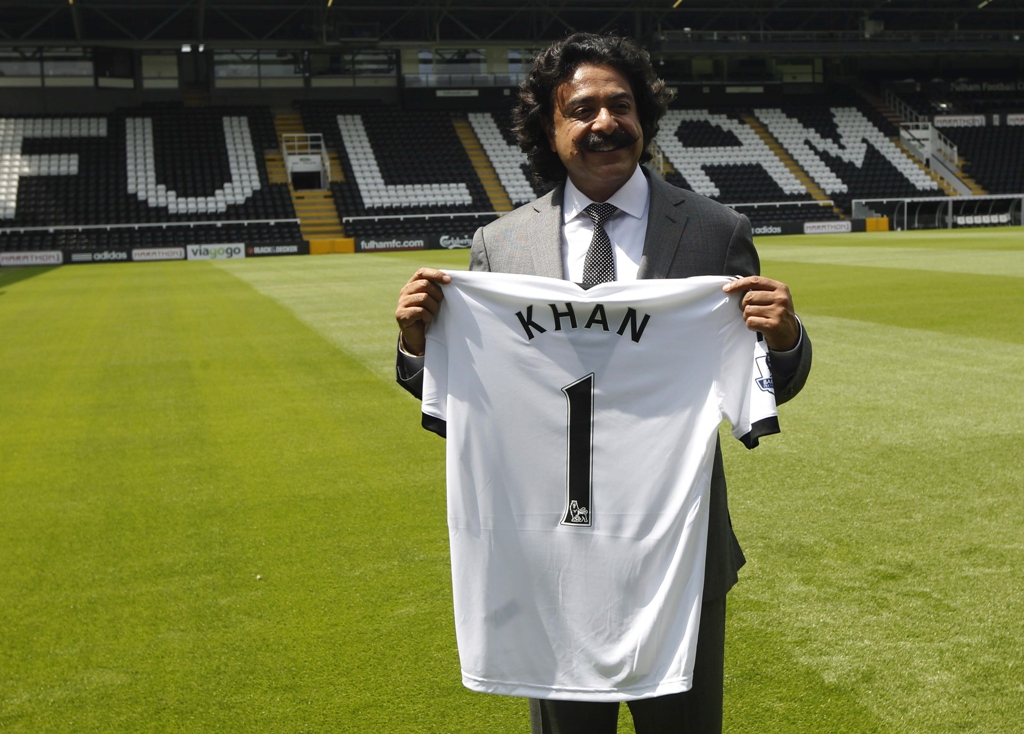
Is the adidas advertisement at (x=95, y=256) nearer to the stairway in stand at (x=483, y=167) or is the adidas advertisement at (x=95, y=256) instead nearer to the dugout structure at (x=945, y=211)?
the stairway in stand at (x=483, y=167)

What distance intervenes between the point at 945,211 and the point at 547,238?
41396 millimetres

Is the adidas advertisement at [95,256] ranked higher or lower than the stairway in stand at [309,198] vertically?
lower

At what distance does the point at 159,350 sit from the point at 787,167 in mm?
35389

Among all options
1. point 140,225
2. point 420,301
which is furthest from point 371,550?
point 140,225

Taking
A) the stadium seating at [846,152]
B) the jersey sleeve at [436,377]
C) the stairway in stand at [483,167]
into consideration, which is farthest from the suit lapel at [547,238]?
the stadium seating at [846,152]

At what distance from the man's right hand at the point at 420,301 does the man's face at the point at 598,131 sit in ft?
1.34

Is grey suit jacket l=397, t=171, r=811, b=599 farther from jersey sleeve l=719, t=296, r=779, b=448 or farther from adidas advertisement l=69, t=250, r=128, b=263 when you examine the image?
adidas advertisement l=69, t=250, r=128, b=263

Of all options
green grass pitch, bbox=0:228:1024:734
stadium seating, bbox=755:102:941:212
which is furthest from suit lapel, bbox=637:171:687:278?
stadium seating, bbox=755:102:941:212

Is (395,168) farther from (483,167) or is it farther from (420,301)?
(420,301)

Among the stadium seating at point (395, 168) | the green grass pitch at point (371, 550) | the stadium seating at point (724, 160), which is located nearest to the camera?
the green grass pitch at point (371, 550)

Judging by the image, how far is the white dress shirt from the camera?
245cm

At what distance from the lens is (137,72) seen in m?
42.8

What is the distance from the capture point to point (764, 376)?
2391 mm

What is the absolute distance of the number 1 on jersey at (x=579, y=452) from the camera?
243 centimetres
